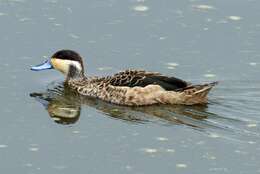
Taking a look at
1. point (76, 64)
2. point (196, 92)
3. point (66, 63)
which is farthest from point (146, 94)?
point (66, 63)

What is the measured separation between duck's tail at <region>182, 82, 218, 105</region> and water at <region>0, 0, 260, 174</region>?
0.12 meters

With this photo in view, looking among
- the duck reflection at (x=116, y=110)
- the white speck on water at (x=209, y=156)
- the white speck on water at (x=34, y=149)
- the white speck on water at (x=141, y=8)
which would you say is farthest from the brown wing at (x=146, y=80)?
the white speck on water at (x=141, y=8)

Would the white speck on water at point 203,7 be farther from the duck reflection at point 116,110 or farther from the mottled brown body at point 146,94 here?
the duck reflection at point 116,110

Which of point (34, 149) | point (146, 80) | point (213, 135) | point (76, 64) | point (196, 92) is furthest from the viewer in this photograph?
point (76, 64)

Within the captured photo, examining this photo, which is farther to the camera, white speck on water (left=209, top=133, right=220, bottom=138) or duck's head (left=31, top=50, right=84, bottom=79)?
duck's head (left=31, top=50, right=84, bottom=79)

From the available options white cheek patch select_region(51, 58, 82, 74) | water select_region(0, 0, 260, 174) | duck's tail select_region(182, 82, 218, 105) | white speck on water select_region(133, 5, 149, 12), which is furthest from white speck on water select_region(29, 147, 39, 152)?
white speck on water select_region(133, 5, 149, 12)

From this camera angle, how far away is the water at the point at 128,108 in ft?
40.1

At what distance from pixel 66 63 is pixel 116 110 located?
1.42 metres

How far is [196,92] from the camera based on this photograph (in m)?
14.2

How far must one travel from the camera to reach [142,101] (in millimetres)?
14469

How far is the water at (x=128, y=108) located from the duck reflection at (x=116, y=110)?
1 cm

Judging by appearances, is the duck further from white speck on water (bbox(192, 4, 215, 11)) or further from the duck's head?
white speck on water (bbox(192, 4, 215, 11))

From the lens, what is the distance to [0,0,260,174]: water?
1222cm

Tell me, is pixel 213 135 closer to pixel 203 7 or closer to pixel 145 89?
pixel 145 89
